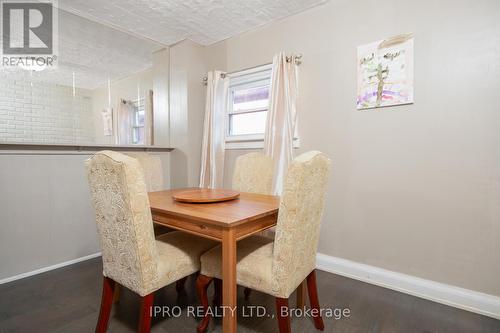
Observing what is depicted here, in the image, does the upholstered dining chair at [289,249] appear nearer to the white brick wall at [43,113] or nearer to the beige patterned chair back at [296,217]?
the beige patterned chair back at [296,217]

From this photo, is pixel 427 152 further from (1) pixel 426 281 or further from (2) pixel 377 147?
(1) pixel 426 281

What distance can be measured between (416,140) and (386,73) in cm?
59

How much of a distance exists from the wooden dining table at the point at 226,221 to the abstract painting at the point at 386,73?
1.25 m

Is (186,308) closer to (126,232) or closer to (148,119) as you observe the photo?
(126,232)

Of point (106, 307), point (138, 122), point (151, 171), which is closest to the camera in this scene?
point (106, 307)

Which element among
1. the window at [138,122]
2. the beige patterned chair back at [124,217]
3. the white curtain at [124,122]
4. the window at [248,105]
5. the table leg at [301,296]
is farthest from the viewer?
the window at [138,122]

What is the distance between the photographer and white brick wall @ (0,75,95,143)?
2039mm

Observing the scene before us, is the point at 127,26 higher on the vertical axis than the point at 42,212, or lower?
higher

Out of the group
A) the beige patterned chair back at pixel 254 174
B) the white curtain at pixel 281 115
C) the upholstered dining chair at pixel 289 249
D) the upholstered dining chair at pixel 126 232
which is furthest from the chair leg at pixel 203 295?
the white curtain at pixel 281 115

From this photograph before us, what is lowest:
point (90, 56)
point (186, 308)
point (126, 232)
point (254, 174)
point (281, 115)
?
point (186, 308)

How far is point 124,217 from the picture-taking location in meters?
1.15

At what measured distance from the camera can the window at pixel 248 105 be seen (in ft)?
9.37

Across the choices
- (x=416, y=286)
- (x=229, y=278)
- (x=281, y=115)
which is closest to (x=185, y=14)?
(x=281, y=115)

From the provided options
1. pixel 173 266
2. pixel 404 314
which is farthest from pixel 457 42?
pixel 173 266
